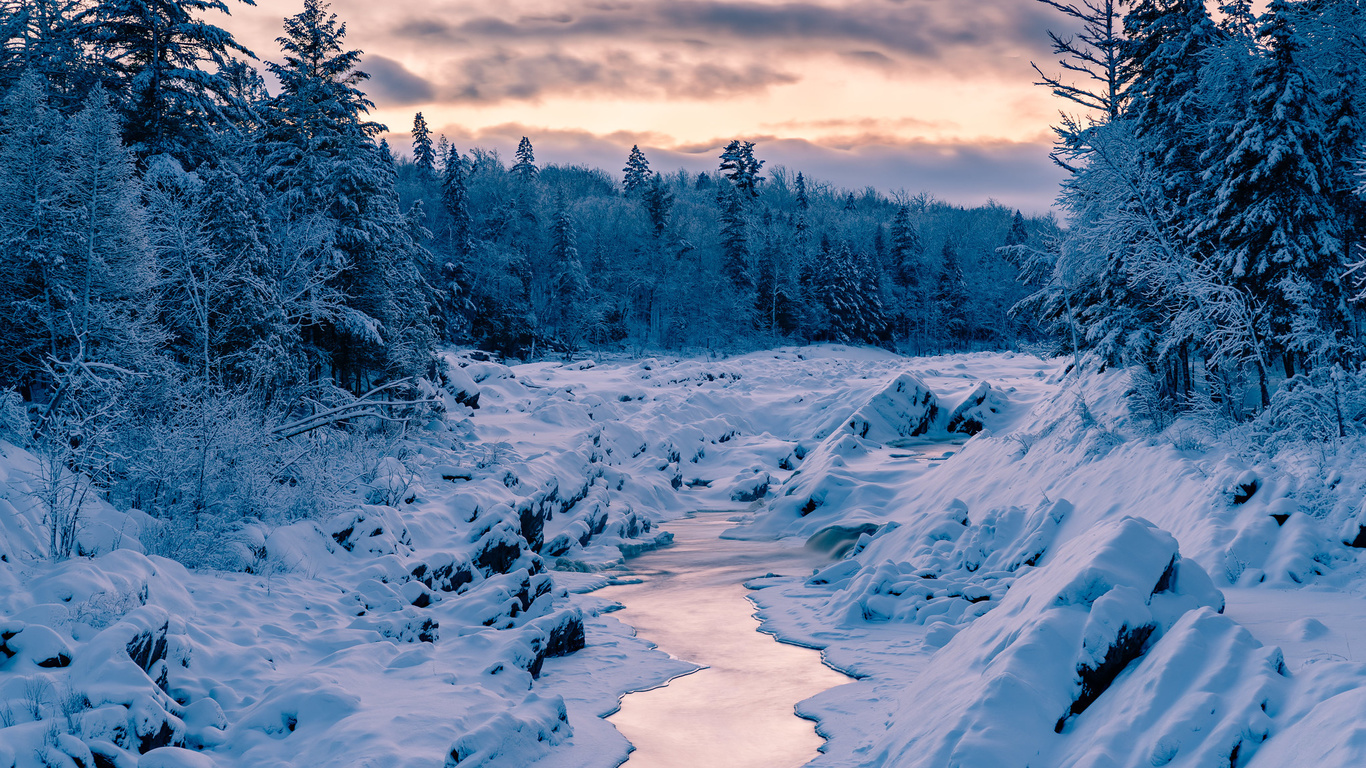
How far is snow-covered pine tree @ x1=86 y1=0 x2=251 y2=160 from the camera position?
19.9 metres

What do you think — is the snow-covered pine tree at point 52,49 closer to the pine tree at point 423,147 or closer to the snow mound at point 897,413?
the snow mound at point 897,413

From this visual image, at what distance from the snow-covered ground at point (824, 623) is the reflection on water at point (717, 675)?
325mm

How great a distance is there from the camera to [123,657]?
6590mm

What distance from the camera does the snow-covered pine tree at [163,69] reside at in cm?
1986

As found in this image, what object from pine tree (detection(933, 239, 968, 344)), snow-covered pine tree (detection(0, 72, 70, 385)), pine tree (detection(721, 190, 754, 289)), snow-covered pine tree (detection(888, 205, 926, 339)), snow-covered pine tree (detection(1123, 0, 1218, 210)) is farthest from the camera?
snow-covered pine tree (detection(888, 205, 926, 339))

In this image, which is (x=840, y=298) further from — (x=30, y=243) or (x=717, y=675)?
(x=717, y=675)

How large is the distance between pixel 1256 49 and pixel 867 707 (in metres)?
16.7

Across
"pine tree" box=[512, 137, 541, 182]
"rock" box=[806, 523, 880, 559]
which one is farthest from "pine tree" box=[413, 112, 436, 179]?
"rock" box=[806, 523, 880, 559]

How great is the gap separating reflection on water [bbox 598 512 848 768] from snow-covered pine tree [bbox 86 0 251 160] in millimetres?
15968

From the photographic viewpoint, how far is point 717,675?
10.0 meters

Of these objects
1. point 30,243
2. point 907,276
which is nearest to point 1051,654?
point 30,243

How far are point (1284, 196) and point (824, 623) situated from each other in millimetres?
12565

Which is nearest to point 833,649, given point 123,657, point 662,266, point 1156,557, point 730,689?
point 730,689

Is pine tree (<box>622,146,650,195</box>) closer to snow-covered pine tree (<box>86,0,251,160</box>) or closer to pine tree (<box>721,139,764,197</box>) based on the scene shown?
pine tree (<box>721,139,764,197</box>)
